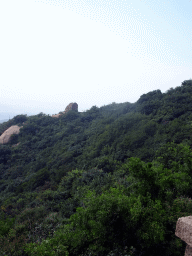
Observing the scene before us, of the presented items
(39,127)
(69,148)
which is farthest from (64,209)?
(39,127)

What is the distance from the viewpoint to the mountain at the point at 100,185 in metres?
3.83

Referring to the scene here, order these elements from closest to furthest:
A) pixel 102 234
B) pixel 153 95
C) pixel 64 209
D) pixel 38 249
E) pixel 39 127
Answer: pixel 38 249
pixel 102 234
pixel 64 209
pixel 153 95
pixel 39 127

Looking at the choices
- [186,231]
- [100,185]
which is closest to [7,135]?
[100,185]

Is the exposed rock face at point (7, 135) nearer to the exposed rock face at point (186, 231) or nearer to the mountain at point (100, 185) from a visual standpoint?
the mountain at point (100, 185)

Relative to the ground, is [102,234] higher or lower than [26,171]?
higher

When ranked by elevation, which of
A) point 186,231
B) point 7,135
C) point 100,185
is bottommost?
point 100,185

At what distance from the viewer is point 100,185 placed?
9.80 meters

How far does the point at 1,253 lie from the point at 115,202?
457cm

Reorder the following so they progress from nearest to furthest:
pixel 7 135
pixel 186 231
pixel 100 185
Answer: pixel 186 231 < pixel 100 185 < pixel 7 135

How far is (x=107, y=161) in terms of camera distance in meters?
13.0

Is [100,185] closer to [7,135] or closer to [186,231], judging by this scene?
[186,231]

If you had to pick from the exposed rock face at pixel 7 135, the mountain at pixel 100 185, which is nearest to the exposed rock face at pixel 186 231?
the mountain at pixel 100 185

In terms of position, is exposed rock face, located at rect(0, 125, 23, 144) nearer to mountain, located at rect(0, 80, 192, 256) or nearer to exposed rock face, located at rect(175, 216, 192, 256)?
mountain, located at rect(0, 80, 192, 256)

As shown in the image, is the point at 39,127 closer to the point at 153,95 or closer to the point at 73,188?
the point at 73,188
